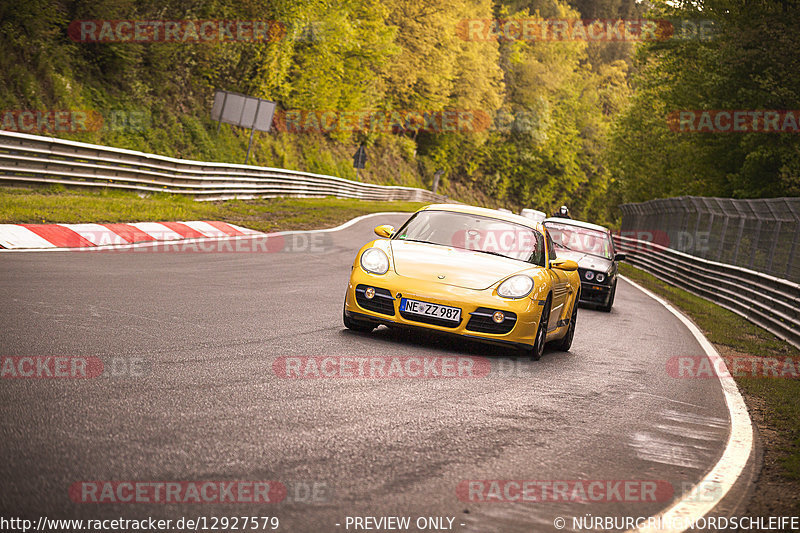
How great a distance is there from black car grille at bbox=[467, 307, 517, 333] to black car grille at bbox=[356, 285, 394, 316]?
0.74m

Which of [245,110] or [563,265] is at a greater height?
[245,110]

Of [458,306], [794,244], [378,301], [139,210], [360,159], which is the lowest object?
[139,210]

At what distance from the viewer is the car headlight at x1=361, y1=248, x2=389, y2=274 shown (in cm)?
848

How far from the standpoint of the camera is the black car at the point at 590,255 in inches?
612

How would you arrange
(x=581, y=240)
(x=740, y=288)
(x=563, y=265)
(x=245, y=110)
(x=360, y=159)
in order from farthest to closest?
(x=360, y=159)
(x=245, y=110)
(x=740, y=288)
(x=581, y=240)
(x=563, y=265)

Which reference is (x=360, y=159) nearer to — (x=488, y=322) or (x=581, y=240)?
(x=581, y=240)

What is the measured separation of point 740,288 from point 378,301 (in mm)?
12821

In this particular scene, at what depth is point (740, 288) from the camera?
18844 millimetres

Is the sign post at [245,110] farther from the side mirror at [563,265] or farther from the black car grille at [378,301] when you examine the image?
the black car grille at [378,301]

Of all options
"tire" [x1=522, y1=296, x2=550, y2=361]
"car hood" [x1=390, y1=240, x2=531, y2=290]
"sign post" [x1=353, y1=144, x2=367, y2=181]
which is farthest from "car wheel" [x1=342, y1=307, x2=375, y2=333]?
"sign post" [x1=353, y1=144, x2=367, y2=181]

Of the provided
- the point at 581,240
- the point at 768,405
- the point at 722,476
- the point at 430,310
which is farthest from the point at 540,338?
the point at 581,240

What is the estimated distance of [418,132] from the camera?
242 feet

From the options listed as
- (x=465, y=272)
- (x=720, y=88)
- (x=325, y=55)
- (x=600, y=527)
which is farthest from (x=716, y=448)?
(x=325, y=55)

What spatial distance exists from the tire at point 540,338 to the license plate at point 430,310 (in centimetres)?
85
